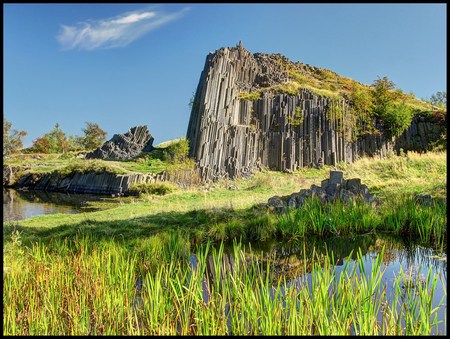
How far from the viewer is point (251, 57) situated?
2733 centimetres

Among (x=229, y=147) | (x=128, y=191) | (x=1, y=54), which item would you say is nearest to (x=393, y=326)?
(x=1, y=54)

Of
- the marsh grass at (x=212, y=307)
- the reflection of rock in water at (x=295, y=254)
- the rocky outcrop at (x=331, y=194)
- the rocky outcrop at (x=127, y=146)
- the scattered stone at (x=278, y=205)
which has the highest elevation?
the rocky outcrop at (x=127, y=146)

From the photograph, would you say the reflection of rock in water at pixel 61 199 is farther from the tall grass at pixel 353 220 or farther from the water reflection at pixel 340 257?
the water reflection at pixel 340 257

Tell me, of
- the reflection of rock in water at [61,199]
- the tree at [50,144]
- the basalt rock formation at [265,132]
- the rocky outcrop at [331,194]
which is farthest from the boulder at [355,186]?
the tree at [50,144]

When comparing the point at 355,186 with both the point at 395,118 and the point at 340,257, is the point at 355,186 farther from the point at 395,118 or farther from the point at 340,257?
the point at 395,118

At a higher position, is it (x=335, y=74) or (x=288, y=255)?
(x=335, y=74)

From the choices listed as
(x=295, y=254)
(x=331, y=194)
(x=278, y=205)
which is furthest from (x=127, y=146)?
(x=295, y=254)

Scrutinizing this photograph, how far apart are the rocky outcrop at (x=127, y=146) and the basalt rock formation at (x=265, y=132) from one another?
204 inches

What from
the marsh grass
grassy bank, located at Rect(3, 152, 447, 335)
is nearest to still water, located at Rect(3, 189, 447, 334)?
grassy bank, located at Rect(3, 152, 447, 335)

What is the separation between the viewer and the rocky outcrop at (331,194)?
6.81 meters

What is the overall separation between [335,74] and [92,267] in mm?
33984

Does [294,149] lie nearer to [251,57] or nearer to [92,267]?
[251,57]

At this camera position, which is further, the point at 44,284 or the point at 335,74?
the point at 335,74

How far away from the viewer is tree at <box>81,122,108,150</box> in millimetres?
36250
